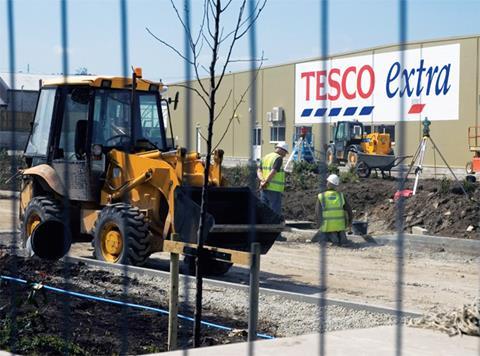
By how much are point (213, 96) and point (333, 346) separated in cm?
145

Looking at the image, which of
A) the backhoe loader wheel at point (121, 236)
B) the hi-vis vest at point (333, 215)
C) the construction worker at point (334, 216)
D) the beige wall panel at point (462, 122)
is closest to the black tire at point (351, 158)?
the beige wall panel at point (462, 122)

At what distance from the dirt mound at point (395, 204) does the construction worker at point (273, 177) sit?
382 cm

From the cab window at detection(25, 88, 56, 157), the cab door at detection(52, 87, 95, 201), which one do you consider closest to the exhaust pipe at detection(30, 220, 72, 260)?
the cab door at detection(52, 87, 95, 201)

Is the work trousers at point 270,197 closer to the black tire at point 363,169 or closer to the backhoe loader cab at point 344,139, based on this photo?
the black tire at point 363,169

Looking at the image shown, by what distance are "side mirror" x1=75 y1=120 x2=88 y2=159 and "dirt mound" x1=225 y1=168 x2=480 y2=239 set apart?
8.14 m

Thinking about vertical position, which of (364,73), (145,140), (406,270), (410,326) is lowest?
(406,270)

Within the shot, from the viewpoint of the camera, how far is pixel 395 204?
1911 centimetres

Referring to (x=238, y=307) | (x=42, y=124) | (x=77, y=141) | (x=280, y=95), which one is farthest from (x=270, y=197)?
(x=280, y=95)

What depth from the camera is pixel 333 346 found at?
4199 millimetres

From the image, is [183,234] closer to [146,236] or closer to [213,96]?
[146,236]

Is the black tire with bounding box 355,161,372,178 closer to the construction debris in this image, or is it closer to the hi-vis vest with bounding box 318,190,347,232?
the hi-vis vest with bounding box 318,190,347,232

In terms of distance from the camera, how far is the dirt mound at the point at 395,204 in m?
17.4

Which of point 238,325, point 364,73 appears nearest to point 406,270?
point 238,325

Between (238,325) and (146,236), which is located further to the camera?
(146,236)
